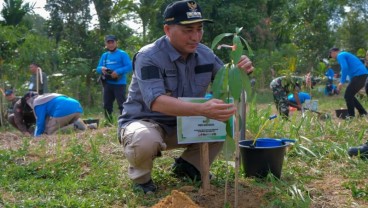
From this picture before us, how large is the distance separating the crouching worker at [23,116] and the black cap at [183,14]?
170 inches

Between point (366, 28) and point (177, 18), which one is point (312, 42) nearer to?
point (366, 28)

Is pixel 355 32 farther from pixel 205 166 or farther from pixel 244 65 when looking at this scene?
pixel 244 65

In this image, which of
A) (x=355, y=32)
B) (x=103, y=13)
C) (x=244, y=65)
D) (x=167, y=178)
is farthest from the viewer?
(x=355, y=32)

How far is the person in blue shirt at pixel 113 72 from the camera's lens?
275 inches

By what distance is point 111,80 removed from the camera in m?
7.04

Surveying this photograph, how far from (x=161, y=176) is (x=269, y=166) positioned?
2.45 ft

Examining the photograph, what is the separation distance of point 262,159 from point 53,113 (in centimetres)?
366

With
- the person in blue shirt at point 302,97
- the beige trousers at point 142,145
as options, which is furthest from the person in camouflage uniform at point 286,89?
the beige trousers at point 142,145

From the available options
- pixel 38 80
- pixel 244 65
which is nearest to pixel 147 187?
pixel 244 65

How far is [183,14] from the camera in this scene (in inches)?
103

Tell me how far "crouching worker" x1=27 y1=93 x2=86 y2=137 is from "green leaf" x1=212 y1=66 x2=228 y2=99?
391 centimetres

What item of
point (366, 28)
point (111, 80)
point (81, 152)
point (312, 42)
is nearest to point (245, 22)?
point (312, 42)

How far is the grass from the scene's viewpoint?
8.68 ft

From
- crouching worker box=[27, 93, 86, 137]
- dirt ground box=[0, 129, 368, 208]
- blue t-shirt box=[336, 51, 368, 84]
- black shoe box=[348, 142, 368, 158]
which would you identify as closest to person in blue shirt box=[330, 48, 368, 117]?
blue t-shirt box=[336, 51, 368, 84]
